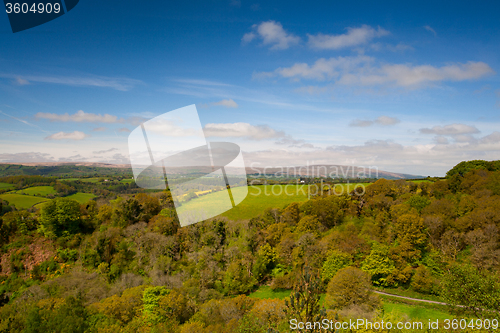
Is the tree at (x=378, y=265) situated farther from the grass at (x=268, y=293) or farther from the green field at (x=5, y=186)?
the green field at (x=5, y=186)

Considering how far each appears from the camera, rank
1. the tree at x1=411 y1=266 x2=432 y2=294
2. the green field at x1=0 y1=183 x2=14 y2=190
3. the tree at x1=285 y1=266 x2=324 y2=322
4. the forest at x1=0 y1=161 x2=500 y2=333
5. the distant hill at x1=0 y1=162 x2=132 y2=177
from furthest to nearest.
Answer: the distant hill at x1=0 y1=162 x2=132 y2=177 < the green field at x1=0 y1=183 x2=14 y2=190 < the tree at x1=411 y1=266 x2=432 y2=294 < the forest at x1=0 y1=161 x2=500 y2=333 < the tree at x1=285 y1=266 x2=324 y2=322

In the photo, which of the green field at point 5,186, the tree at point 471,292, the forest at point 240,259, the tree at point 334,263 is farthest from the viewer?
the green field at point 5,186

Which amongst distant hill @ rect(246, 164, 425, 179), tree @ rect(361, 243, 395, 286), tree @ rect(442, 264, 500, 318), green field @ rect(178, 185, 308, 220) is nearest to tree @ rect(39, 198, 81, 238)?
green field @ rect(178, 185, 308, 220)

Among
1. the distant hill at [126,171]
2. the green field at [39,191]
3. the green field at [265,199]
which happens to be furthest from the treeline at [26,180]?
the green field at [265,199]

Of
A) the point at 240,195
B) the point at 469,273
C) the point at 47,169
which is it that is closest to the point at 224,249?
the point at 469,273

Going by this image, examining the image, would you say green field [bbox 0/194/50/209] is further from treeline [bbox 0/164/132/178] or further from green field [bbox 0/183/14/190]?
treeline [bbox 0/164/132/178]

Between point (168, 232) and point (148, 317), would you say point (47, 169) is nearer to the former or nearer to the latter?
point (168, 232)

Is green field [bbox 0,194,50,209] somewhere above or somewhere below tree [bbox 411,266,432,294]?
above
